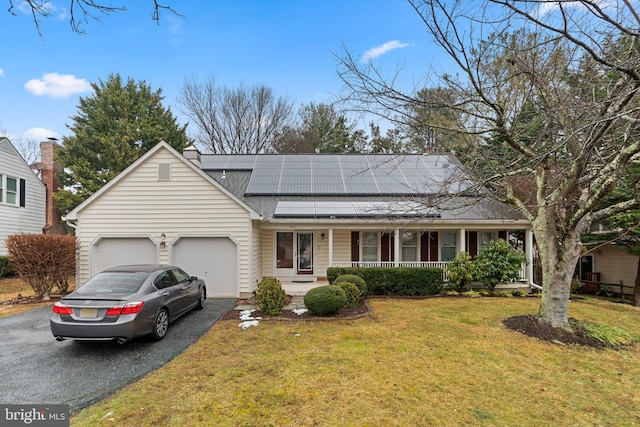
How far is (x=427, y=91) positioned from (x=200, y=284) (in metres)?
7.55

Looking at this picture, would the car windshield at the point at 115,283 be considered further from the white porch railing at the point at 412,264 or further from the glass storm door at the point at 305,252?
the white porch railing at the point at 412,264

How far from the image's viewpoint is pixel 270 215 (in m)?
11.4

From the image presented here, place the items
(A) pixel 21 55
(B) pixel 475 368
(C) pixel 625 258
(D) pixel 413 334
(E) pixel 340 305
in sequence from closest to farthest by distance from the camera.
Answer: (A) pixel 21 55
(B) pixel 475 368
(D) pixel 413 334
(E) pixel 340 305
(C) pixel 625 258

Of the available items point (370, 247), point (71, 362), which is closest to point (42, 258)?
point (71, 362)

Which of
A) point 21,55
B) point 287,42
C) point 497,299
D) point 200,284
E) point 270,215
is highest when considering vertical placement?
point 287,42

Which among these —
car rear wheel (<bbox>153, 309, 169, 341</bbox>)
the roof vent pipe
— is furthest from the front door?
car rear wheel (<bbox>153, 309, 169, 341</bbox>)

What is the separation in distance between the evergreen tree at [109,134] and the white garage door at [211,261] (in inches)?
602

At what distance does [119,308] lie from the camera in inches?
210

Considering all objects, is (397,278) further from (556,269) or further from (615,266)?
(615,266)

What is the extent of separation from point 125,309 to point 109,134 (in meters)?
22.2

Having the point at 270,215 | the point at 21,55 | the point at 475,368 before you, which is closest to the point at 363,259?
the point at 270,215

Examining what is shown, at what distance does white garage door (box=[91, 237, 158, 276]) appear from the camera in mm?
10148

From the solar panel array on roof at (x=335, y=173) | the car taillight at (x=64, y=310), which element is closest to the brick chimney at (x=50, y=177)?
the solar panel array on roof at (x=335, y=173)

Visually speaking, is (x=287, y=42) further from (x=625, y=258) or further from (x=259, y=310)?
(x=625, y=258)
